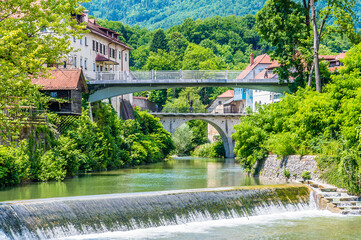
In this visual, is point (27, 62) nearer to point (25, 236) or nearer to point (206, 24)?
point (25, 236)

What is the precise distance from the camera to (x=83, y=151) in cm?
3966

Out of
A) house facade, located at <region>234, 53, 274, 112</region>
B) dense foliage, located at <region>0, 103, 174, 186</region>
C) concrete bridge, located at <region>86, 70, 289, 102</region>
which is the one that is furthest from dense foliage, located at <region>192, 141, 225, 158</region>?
concrete bridge, located at <region>86, 70, 289, 102</region>

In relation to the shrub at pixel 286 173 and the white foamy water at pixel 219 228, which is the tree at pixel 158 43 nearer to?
the shrub at pixel 286 173

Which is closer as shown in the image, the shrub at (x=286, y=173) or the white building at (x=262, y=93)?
the shrub at (x=286, y=173)

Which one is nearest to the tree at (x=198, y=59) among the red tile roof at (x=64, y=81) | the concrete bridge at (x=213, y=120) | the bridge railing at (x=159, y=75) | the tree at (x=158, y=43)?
the tree at (x=158, y=43)

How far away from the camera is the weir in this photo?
60.1 feet

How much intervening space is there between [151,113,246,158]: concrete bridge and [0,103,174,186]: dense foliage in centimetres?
971

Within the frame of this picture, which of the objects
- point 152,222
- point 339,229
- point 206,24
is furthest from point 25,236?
point 206,24

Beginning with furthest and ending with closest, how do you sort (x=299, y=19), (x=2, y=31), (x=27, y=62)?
(x=299, y=19)
(x=27, y=62)
(x=2, y=31)

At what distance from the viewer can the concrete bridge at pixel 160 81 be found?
4619 centimetres

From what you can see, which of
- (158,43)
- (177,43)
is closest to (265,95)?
(177,43)

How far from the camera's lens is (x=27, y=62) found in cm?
1764

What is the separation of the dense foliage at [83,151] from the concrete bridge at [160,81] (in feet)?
6.09

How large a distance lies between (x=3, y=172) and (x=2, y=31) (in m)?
12.6
